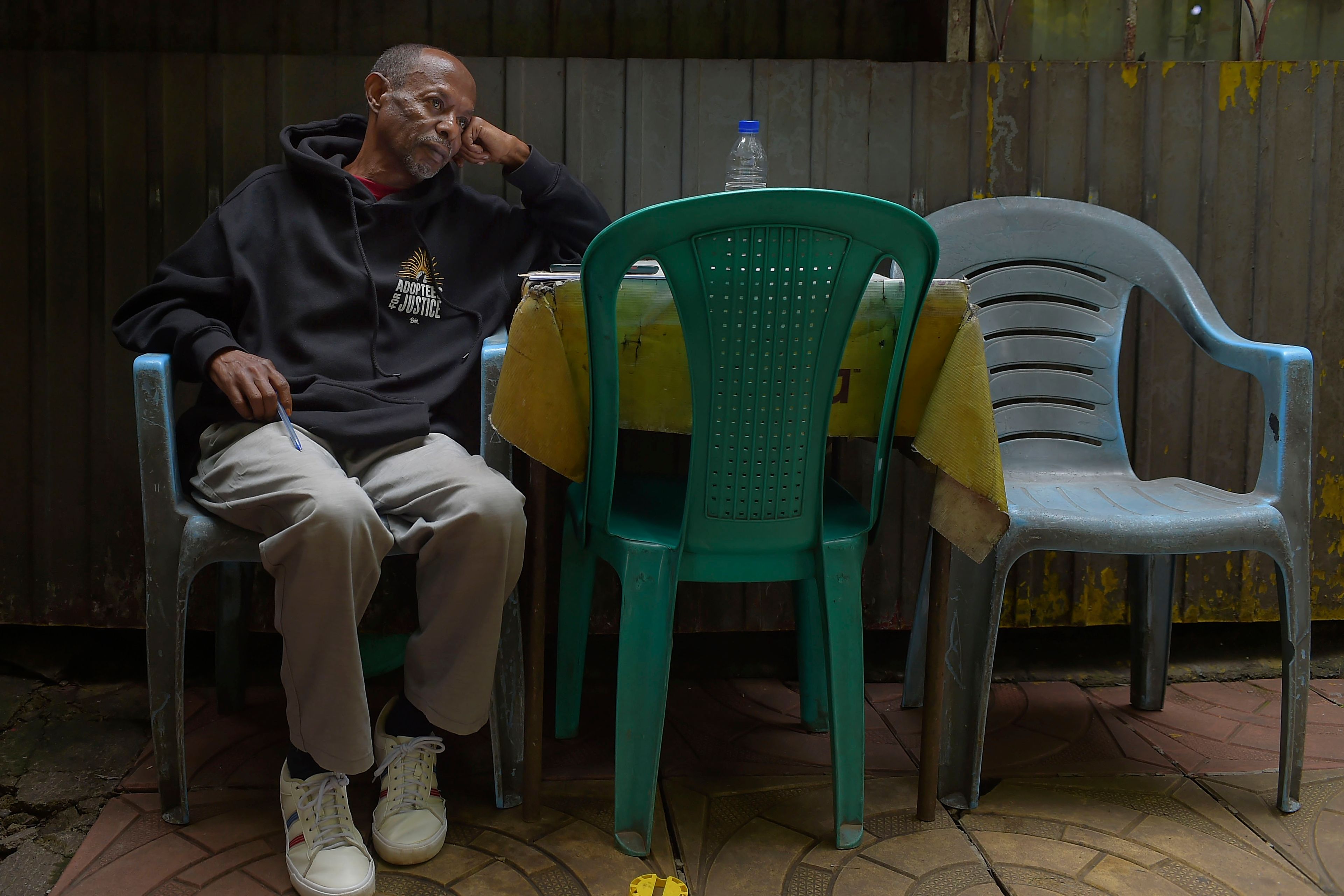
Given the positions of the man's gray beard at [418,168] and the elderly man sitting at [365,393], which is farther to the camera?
the man's gray beard at [418,168]

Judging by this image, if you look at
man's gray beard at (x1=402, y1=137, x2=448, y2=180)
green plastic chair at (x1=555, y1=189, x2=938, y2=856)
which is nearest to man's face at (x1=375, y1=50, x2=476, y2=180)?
man's gray beard at (x1=402, y1=137, x2=448, y2=180)

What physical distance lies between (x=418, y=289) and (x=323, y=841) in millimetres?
1050

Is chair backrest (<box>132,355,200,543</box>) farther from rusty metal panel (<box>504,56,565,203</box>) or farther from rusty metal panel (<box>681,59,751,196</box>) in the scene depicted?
rusty metal panel (<box>681,59,751,196</box>)

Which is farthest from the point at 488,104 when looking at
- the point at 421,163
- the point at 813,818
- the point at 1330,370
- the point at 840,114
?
the point at 1330,370

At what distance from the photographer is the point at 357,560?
1.58m

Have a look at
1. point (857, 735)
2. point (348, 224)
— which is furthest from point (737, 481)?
point (348, 224)

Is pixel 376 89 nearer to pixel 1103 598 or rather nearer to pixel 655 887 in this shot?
pixel 655 887

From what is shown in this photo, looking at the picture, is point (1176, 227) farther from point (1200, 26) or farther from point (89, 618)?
point (89, 618)

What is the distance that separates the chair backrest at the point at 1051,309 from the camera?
2221mm

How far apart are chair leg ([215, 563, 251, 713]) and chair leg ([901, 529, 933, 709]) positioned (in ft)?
4.94

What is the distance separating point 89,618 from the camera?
2373 millimetres

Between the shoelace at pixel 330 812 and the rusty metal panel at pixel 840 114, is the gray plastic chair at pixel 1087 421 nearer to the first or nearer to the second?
the rusty metal panel at pixel 840 114

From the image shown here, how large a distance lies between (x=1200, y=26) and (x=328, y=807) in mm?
2892

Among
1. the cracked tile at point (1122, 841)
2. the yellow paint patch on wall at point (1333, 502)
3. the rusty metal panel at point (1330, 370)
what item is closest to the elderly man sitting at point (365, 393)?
the cracked tile at point (1122, 841)
